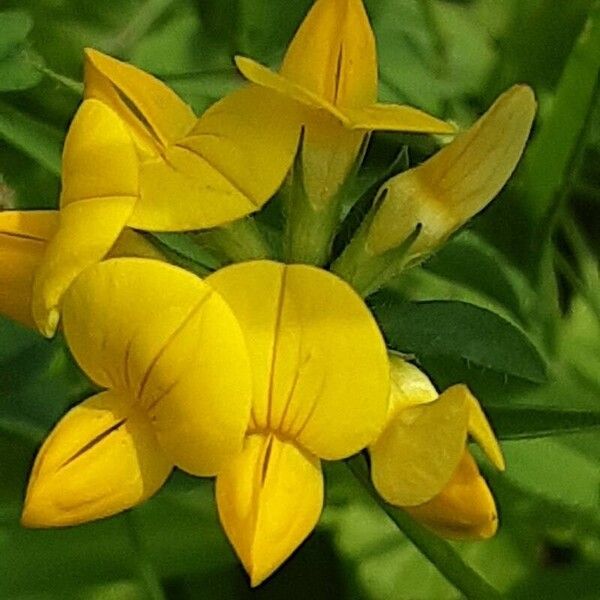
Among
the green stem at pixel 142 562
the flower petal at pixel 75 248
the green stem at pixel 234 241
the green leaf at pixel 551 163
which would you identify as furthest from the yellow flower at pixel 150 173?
the green leaf at pixel 551 163

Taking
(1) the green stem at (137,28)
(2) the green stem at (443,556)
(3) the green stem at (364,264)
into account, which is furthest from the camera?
(1) the green stem at (137,28)

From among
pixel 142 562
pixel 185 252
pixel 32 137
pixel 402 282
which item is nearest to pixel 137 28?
pixel 32 137

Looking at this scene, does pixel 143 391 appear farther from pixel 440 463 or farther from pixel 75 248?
pixel 440 463

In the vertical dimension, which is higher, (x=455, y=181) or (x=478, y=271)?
(x=455, y=181)

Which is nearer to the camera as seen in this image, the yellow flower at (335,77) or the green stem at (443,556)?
the yellow flower at (335,77)

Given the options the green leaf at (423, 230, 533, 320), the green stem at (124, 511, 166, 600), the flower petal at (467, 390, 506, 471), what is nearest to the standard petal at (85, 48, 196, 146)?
the flower petal at (467, 390, 506, 471)

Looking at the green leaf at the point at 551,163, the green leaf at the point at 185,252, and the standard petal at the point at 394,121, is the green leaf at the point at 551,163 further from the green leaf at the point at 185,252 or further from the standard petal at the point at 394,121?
the standard petal at the point at 394,121

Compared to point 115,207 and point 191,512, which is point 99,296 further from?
point 191,512
